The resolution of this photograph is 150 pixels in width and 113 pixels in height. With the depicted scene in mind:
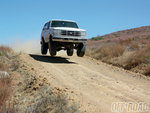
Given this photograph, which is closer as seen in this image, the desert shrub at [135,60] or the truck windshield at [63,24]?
the desert shrub at [135,60]

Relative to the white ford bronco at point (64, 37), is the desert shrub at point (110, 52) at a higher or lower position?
lower

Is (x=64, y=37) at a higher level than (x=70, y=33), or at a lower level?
lower

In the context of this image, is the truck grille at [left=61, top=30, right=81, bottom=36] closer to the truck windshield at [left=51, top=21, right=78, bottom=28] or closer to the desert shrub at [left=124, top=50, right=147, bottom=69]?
the truck windshield at [left=51, top=21, right=78, bottom=28]

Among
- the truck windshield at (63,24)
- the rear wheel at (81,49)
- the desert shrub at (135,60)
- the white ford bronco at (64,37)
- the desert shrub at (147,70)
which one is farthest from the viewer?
the truck windshield at (63,24)

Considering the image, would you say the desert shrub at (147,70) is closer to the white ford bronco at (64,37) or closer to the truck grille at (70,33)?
the white ford bronco at (64,37)

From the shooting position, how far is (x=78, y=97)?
18.7ft

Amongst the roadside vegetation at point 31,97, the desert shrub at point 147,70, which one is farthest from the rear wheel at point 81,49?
the roadside vegetation at point 31,97

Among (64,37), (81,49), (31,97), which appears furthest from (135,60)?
(31,97)

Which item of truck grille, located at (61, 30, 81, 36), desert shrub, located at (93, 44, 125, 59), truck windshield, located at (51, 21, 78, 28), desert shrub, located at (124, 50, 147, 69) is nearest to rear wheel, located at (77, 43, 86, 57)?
truck grille, located at (61, 30, 81, 36)

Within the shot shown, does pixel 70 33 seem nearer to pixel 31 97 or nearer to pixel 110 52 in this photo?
pixel 110 52

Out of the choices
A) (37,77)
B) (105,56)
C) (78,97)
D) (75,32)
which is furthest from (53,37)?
(78,97)

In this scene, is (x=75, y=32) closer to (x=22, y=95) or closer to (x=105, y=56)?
(x=105, y=56)

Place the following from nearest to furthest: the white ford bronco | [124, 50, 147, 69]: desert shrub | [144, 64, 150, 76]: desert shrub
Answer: [144, 64, 150, 76]: desert shrub → the white ford bronco → [124, 50, 147, 69]: desert shrub

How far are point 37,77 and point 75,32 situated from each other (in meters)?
4.73
